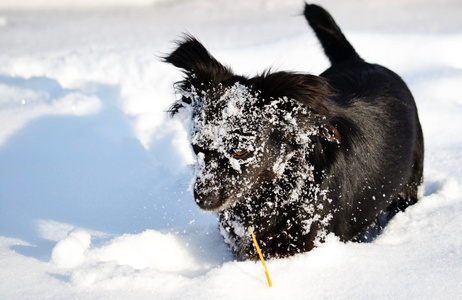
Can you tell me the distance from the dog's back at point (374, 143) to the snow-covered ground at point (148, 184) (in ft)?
0.65

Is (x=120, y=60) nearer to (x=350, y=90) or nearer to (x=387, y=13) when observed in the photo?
(x=350, y=90)

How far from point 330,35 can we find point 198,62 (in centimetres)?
165

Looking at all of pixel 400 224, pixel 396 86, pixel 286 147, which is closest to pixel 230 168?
pixel 286 147

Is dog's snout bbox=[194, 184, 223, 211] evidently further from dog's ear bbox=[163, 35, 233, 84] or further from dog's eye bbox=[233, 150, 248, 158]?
dog's ear bbox=[163, 35, 233, 84]

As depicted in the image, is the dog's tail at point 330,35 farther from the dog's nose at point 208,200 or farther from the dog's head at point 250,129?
the dog's nose at point 208,200

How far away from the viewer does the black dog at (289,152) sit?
2.28m

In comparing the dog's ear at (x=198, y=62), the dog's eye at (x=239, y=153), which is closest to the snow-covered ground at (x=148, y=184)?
the dog's ear at (x=198, y=62)

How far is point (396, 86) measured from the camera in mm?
3285

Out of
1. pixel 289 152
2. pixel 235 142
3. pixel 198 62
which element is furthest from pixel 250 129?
pixel 198 62

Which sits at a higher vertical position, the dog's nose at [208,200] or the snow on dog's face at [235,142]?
the snow on dog's face at [235,142]

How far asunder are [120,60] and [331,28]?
3.23 metres

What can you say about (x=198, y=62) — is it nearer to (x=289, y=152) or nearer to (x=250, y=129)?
(x=250, y=129)

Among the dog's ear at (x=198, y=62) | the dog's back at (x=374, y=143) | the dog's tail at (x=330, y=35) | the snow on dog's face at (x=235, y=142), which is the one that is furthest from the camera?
the dog's tail at (x=330, y=35)

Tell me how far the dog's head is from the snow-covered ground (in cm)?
42
